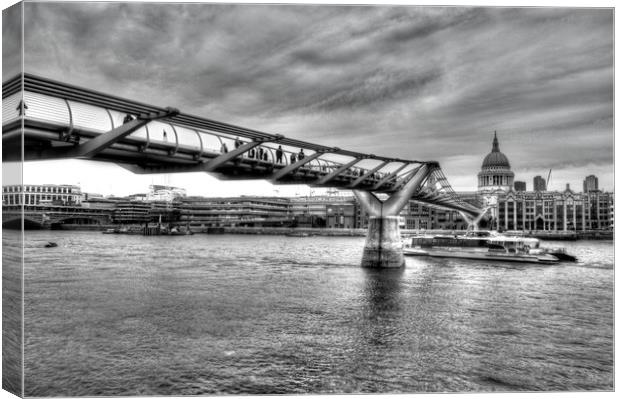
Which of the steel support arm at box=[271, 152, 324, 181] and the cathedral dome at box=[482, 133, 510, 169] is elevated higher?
the steel support arm at box=[271, 152, 324, 181]

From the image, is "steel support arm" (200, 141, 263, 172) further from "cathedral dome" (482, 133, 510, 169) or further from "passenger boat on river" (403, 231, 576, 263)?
"passenger boat on river" (403, 231, 576, 263)

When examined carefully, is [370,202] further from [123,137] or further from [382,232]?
[123,137]

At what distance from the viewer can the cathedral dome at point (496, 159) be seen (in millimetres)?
10672

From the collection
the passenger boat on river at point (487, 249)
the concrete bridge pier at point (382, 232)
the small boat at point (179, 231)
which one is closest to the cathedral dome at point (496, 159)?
the concrete bridge pier at point (382, 232)

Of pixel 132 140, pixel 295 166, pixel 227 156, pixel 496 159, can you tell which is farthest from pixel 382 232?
pixel 132 140

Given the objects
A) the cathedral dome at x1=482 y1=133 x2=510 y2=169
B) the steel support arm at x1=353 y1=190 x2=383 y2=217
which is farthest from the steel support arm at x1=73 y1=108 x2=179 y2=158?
the steel support arm at x1=353 y1=190 x2=383 y2=217

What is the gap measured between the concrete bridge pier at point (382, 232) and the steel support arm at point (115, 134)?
61.4 ft

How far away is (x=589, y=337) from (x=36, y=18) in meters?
12.1

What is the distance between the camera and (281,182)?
17.2 metres

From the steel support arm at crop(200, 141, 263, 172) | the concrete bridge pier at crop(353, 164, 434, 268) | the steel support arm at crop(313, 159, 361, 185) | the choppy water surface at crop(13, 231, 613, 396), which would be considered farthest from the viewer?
the concrete bridge pier at crop(353, 164, 434, 268)

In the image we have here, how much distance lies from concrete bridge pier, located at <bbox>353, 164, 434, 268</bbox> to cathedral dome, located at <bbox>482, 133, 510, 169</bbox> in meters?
15.2

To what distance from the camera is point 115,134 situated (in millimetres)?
8820

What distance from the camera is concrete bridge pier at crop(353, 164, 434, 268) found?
27.2m

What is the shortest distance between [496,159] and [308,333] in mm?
5311
